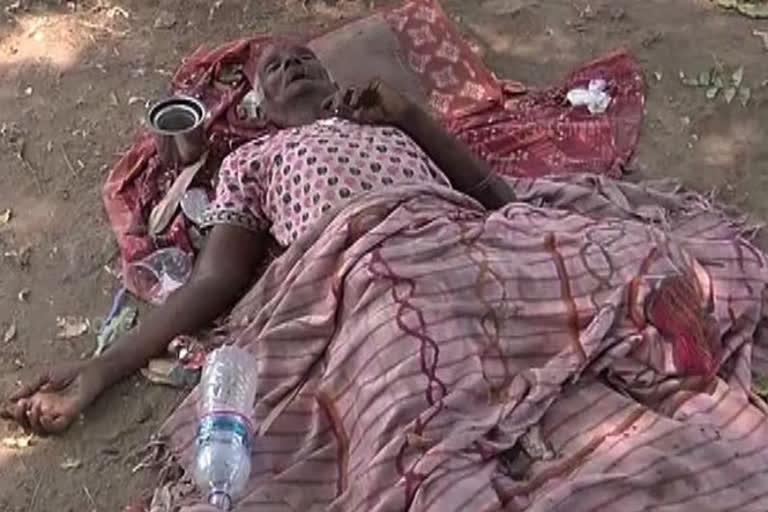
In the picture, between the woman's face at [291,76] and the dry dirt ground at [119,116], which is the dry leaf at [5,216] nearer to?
the dry dirt ground at [119,116]

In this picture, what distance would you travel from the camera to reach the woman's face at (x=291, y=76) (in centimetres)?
373

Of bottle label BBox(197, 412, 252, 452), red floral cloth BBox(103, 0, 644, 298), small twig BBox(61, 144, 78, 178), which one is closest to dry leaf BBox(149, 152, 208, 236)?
red floral cloth BBox(103, 0, 644, 298)

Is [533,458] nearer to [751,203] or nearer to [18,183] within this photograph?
[751,203]

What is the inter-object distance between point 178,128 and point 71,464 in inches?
41.2

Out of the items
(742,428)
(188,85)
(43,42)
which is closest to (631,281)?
(742,428)

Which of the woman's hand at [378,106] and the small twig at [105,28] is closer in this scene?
the woman's hand at [378,106]

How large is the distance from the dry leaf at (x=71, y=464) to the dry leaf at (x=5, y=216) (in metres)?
0.90

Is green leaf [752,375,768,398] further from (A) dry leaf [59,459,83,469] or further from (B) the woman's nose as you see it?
(A) dry leaf [59,459,83,469]

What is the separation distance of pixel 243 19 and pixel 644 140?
1360mm

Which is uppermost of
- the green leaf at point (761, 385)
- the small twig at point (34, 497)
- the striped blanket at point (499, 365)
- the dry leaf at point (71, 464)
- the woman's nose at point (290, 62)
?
the woman's nose at point (290, 62)

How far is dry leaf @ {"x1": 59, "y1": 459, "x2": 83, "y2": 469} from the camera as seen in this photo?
330 centimetres

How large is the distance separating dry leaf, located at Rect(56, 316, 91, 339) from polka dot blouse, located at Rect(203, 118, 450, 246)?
0.40 m

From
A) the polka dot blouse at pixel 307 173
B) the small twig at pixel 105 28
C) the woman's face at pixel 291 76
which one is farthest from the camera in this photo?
the small twig at pixel 105 28

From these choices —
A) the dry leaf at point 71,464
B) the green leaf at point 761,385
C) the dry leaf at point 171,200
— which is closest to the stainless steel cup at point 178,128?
the dry leaf at point 171,200
